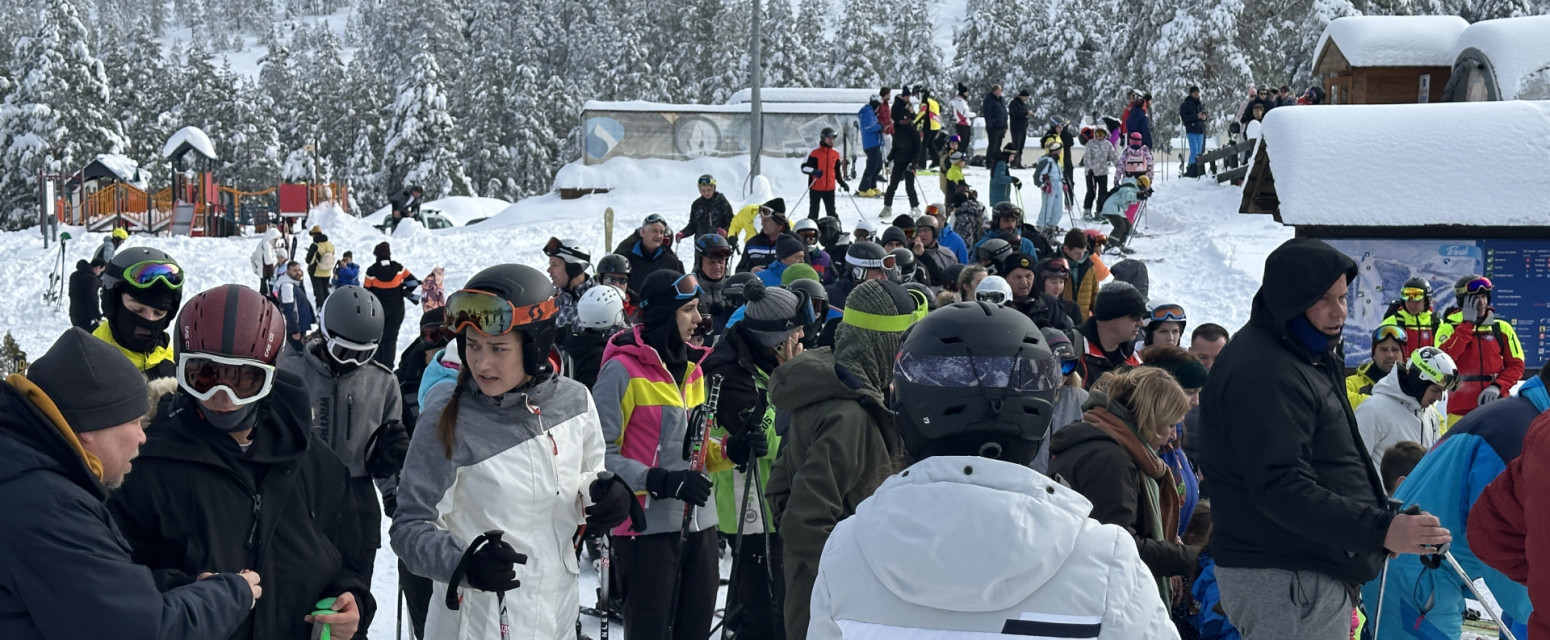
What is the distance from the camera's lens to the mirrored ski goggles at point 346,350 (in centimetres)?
535

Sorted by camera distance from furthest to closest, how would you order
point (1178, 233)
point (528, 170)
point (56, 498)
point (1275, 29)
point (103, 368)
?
point (528, 170) < point (1275, 29) < point (1178, 233) < point (103, 368) < point (56, 498)

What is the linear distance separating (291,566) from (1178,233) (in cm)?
2072

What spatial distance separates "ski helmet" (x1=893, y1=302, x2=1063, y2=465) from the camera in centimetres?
226

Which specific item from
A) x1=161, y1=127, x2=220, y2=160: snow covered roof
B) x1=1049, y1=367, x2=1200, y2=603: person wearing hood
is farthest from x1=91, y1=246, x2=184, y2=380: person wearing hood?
x1=161, y1=127, x2=220, y2=160: snow covered roof

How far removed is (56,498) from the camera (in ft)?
8.50

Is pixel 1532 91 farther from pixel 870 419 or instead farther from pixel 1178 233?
pixel 870 419

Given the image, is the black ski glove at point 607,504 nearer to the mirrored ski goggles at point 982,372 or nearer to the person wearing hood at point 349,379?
the person wearing hood at point 349,379

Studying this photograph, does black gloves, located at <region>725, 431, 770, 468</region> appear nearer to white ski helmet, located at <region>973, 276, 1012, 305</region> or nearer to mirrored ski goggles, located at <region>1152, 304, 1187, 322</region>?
white ski helmet, located at <region>973, 276, 1012, 305</region>

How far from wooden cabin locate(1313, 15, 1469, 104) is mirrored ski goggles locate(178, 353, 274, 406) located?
22.4 metres

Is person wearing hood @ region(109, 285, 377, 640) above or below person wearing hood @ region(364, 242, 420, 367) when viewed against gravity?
above

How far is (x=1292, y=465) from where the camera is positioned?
3.91 meters

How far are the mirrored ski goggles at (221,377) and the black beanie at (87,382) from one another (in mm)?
396

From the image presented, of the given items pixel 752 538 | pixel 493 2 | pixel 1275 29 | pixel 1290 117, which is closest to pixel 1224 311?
pixel 1290 117

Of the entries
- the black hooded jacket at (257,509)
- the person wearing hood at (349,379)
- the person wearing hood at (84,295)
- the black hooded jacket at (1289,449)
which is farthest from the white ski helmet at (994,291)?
the person wearing hood at (84,295)
